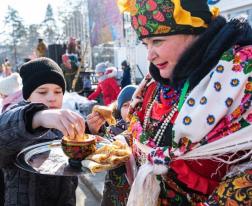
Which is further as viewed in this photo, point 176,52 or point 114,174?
point 114,174

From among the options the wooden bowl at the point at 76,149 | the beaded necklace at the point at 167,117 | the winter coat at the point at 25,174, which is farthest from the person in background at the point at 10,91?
the beaded necklace at the point at 167,117

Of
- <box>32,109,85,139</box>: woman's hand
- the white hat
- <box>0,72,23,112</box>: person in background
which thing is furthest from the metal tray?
the white hat

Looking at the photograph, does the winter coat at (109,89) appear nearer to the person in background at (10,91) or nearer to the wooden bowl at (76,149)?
the person in background at (10,91)

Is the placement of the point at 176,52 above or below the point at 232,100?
above

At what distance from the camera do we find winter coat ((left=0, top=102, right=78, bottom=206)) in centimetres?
153

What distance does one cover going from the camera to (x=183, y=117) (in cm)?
122

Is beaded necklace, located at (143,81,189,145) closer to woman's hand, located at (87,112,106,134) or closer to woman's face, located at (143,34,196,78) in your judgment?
woman's face, located at (143,34,196,78)

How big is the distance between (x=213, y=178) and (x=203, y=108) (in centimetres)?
27

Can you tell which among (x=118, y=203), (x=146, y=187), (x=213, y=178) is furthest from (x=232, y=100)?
(x=118, y=203)

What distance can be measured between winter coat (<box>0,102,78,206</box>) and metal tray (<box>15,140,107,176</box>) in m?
0.05

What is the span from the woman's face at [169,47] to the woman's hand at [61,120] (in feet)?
1.27

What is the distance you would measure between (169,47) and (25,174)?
3.19ft

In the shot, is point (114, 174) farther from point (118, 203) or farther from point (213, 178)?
point (213, 178)

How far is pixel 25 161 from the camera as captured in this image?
157 cm
